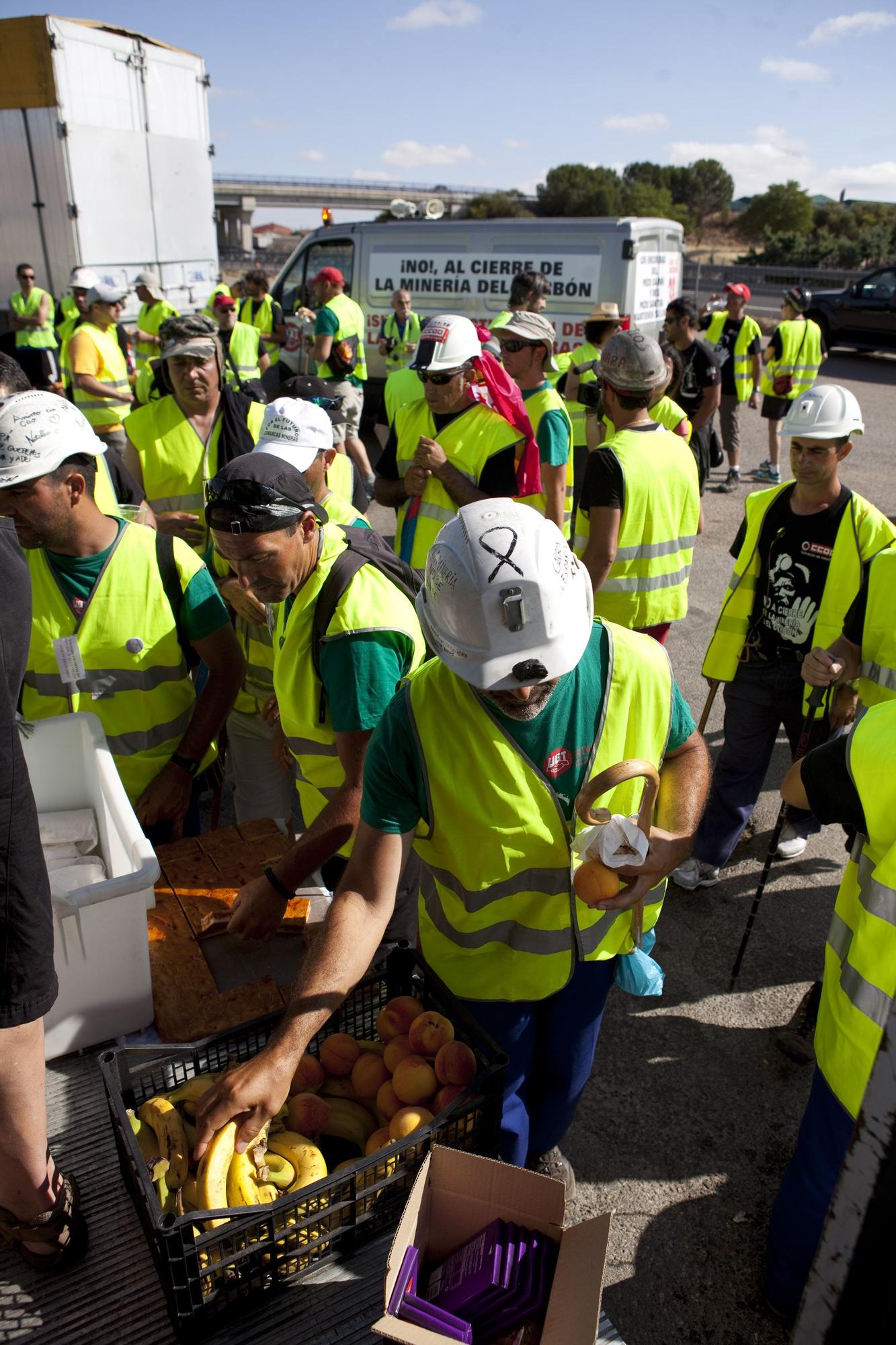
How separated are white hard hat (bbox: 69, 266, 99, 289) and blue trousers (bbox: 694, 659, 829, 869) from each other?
361 inches

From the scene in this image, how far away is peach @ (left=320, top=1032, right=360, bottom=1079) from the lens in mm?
1967

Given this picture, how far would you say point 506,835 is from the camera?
1935 millimetres

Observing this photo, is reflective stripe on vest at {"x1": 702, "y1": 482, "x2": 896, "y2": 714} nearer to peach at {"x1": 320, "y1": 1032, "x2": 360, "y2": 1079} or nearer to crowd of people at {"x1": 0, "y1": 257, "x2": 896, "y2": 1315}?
crowd of people at {"x1": 0, "y1": 257, "x2": 896, "y2": 1315}

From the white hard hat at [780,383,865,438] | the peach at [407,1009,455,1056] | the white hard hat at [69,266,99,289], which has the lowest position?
the peach at [407,1009,455,1056]

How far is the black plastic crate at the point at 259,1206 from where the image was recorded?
147 centimetres

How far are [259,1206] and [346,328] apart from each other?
356 inches

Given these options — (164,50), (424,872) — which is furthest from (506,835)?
(164,50)

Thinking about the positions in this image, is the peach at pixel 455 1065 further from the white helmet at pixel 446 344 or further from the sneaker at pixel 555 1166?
the white helmet at pixel 446 344

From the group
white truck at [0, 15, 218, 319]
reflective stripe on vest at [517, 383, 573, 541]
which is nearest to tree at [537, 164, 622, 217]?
white truck at [0, 15, 218, 319]

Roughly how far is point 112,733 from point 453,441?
2322 mm

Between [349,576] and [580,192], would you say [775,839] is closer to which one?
[349,576]

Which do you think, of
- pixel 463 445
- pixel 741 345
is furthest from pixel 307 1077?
pixel 741 345

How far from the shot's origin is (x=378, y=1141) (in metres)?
1.77

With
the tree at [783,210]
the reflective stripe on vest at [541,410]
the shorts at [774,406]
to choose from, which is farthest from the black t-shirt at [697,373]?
the tree at [783,210]
